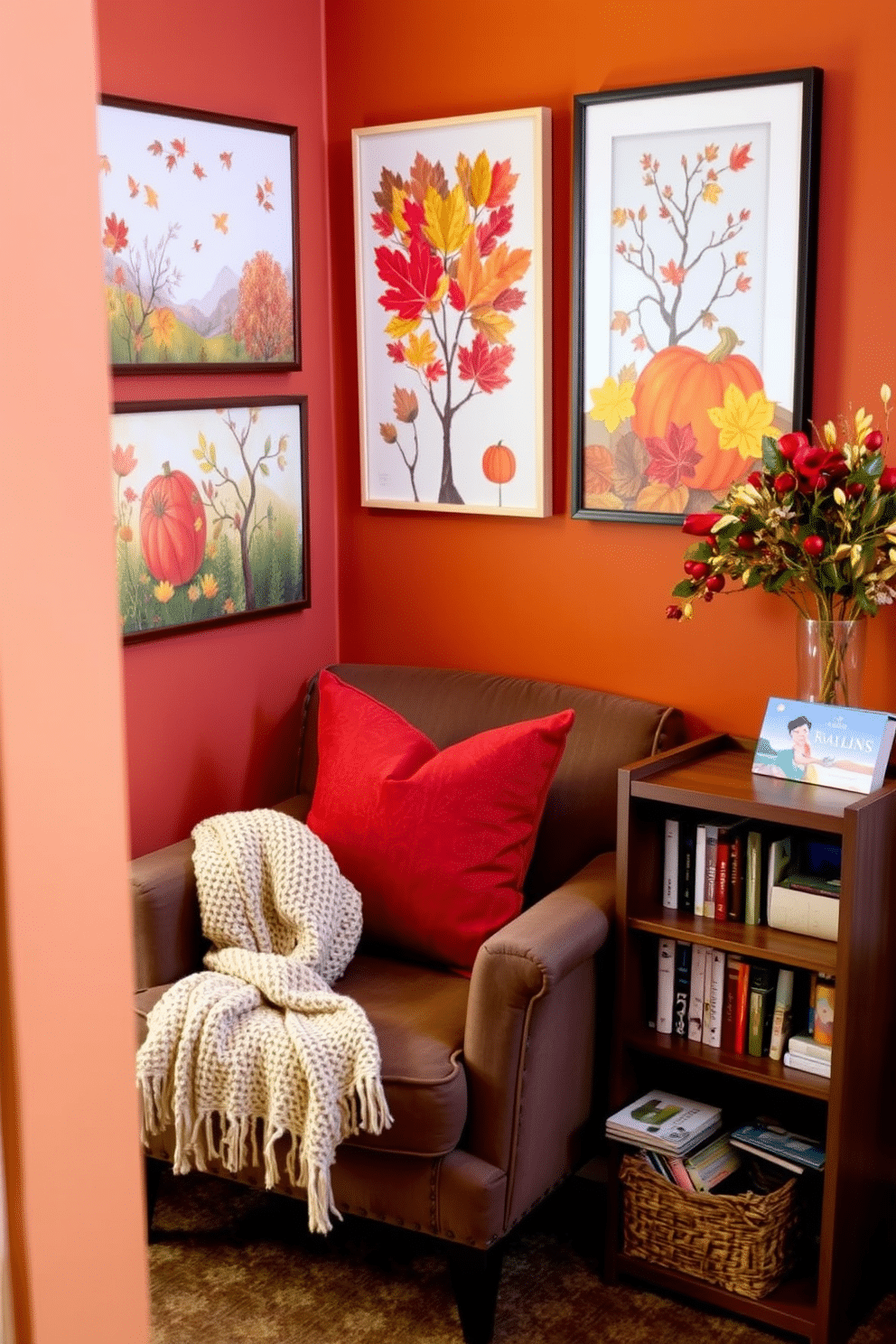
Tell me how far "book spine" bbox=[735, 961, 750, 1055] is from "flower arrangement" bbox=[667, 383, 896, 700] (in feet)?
1.60

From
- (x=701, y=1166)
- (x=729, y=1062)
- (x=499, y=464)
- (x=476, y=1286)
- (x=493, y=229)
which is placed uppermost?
(x=493, y=229)

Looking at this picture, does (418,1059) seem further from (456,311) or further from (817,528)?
(456,311)

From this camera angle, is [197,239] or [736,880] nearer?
[736,880]

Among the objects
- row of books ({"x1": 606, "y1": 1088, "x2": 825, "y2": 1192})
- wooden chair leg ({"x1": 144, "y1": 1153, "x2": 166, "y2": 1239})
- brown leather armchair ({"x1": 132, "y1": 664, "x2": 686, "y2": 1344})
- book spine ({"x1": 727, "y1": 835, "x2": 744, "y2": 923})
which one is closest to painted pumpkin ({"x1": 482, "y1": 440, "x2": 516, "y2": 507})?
brown leather armchair ({"x1": 132, "y1": 664, "x2": 686, "y2": 1344})

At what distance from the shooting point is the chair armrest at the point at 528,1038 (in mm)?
2262

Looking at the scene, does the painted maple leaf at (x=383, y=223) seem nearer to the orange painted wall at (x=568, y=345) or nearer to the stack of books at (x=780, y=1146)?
the orange painted wall at (x=568, y=345)

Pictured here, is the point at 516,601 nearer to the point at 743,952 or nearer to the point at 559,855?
the point at 559,855

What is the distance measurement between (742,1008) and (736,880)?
0.71ft

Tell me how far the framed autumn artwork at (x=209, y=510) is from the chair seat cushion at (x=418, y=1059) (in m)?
0.81

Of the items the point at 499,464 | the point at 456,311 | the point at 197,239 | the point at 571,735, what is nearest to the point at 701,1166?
the point at 571,735

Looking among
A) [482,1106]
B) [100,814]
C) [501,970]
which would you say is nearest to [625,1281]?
[482,1106]

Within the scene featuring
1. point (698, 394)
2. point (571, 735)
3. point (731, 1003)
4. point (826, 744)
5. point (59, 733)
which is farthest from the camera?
point (571, 735)

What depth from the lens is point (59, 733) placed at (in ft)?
2.50

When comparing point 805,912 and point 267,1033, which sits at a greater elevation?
point 805,912
